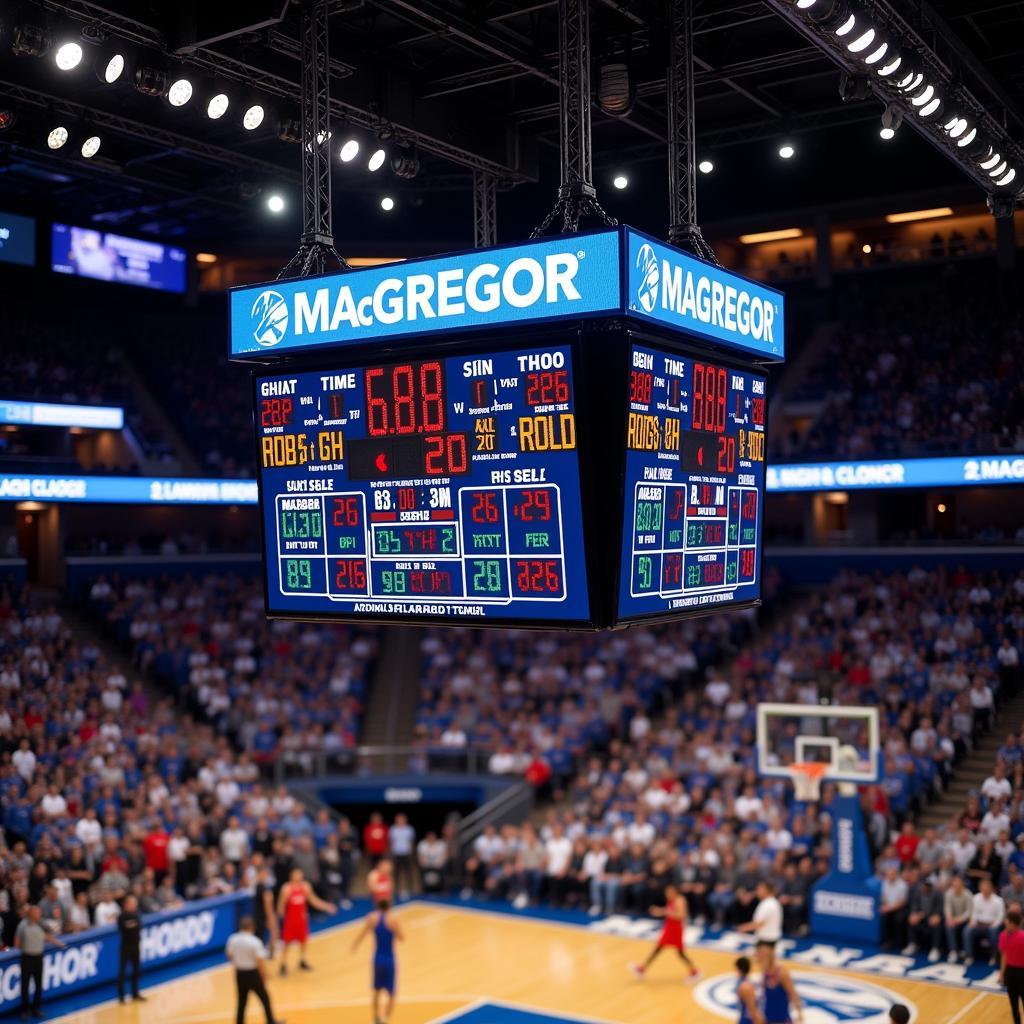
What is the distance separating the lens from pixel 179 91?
49.2ft

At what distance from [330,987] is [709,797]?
7.64 meters

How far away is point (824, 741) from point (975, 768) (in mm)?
3860

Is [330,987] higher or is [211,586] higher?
[211,586]

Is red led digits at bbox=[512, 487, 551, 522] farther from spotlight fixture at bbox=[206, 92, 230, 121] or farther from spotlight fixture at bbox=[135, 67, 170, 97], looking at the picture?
spotlight fixture at bbox=[206, 92, 230, 121]

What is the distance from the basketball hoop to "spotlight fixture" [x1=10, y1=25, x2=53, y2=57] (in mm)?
14088

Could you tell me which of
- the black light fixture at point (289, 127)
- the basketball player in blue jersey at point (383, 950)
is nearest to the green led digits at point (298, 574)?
the basketball player in blue jersey at point (383, 950)

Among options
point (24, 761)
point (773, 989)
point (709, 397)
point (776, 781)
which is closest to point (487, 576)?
point (709, 397)

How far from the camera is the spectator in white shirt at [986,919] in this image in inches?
694

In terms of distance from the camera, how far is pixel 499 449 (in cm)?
933

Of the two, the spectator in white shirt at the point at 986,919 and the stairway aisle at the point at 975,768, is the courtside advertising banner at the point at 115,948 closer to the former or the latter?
the spectator in white shirt at the point at 986,919

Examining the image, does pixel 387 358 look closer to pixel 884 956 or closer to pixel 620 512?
pixel 620 512

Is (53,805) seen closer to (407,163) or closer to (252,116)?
(252,116)

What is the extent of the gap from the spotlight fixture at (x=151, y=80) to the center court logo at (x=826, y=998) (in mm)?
12963

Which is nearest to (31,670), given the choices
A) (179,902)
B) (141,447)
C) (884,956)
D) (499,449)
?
(179,902)
